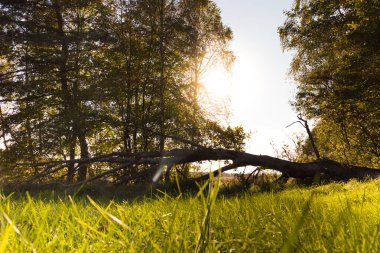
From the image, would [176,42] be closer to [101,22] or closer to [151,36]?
[151,36]

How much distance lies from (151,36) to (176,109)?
15.1 ft

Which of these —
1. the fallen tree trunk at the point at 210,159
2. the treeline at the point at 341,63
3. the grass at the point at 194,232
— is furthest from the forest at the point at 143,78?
the grass at the point at 194,232

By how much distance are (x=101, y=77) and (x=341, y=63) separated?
11910mm

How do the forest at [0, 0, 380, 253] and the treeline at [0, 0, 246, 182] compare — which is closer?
the forest at [0, 0, 380, 253]

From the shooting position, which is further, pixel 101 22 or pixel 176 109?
pixel 176 109

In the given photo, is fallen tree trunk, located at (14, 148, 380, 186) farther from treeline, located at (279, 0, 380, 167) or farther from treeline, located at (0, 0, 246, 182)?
treeline, located at (0, 0, 246, 182)

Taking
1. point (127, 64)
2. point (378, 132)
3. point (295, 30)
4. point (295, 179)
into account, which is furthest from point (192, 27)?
point (295, 179)

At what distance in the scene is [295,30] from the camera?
18359mm

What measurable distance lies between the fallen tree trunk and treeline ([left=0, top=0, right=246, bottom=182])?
18.9 ft

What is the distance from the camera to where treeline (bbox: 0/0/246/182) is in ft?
57.7

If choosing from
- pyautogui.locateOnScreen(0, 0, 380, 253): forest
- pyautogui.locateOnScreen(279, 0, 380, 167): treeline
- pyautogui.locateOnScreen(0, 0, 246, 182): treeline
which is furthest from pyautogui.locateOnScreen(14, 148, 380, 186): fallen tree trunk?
pyautogui.locateOnScreen(0, 0, 246, 182): treeline

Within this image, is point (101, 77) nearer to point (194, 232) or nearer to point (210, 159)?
point (210, 159)

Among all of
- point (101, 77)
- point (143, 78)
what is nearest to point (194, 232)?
point (101, 77)

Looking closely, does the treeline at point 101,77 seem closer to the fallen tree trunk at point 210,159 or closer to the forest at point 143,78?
the forest at point 143,78
